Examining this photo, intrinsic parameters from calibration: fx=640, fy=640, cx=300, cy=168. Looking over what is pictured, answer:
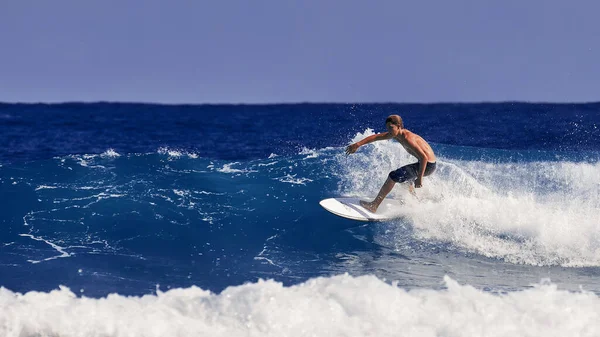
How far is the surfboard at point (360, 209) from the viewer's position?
11219 millimetres

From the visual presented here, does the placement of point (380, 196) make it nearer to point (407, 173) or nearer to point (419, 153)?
point (407, 173)

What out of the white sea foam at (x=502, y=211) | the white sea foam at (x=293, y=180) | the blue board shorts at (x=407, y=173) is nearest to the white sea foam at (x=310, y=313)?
the white sea foam at (x=502, y=211)

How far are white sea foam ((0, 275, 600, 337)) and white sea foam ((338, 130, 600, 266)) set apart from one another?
116 inches

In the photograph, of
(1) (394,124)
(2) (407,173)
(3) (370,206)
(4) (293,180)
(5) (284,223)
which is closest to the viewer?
(1) (394,124)

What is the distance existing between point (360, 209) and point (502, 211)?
2.65 metres

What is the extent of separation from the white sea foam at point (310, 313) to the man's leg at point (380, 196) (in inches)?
136

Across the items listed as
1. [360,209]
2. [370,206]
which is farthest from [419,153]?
[360,209]

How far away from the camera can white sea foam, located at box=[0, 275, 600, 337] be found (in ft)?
23.3

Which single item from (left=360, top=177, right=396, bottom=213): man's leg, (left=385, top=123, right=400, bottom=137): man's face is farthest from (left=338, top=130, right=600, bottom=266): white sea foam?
(left=385, top=123, right=400, bottom=137): man's face

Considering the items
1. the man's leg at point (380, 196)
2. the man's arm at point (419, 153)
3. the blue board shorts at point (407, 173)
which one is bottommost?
the man's leg at point (380, 196)

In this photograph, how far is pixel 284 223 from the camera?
12477mm

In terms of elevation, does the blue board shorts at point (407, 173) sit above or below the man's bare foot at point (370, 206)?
above

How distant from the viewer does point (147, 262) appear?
10258 millimetres

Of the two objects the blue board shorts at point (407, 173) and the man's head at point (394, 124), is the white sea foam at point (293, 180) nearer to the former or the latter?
the blue board shorts at point (407, 173)
